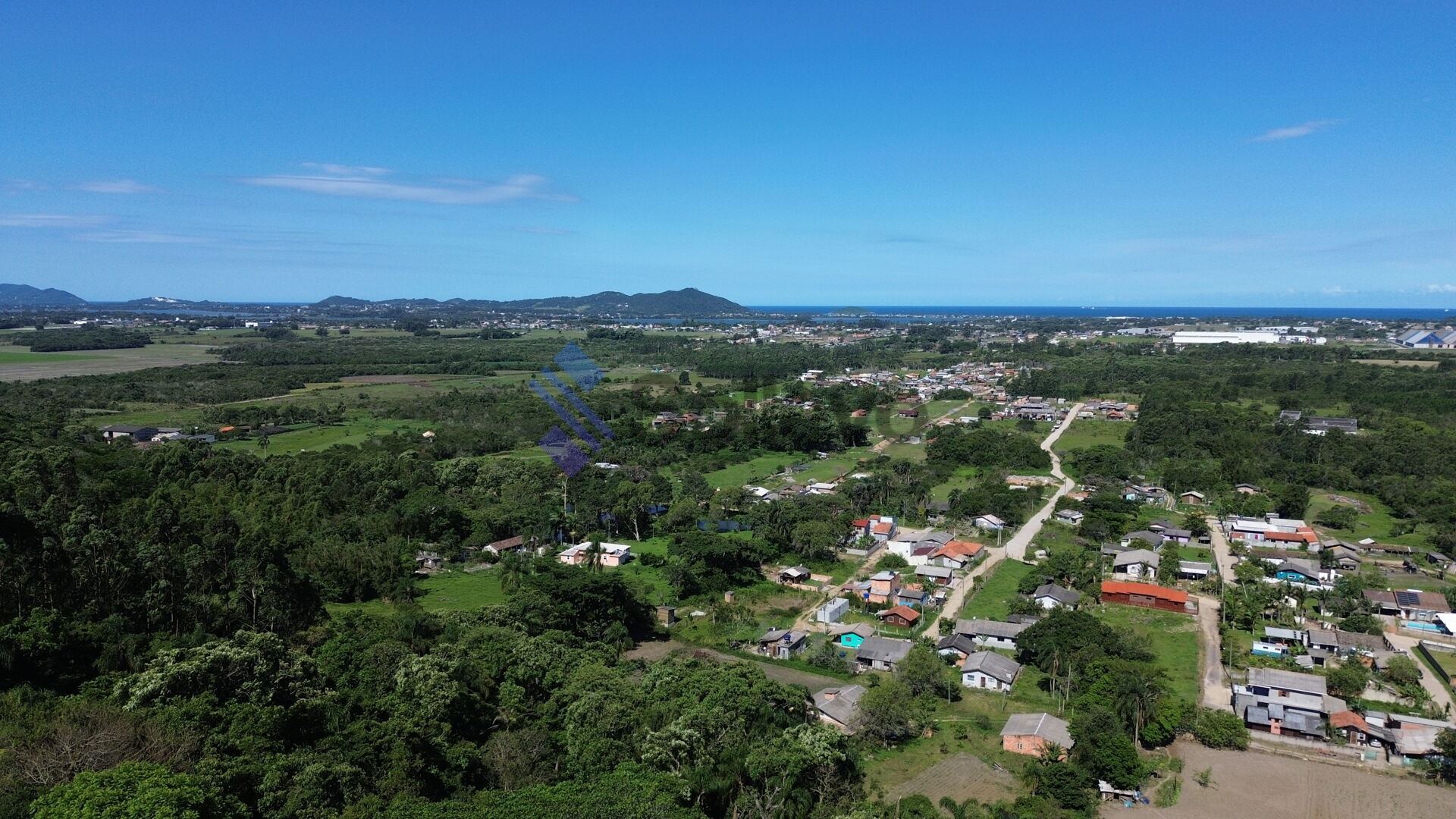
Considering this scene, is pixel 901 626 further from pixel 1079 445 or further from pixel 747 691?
pixel 1079 445

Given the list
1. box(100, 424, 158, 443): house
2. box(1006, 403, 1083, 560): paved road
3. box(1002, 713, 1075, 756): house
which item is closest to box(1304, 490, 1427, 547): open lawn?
box(1006, 403, 1083, 560): paved road

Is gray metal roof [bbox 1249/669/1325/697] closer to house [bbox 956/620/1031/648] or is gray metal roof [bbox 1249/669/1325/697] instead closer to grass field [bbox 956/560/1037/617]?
house [bbox 956/620/1031/648]

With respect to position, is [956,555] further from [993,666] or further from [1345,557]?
[1345,557]

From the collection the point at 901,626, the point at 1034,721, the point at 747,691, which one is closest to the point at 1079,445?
the point at 901,626

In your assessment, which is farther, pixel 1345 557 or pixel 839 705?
pixel 1345 557

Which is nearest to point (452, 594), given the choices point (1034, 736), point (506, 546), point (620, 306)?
point (506, 546)

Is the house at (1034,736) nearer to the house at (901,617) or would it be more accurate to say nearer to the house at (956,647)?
the house at (956,647)

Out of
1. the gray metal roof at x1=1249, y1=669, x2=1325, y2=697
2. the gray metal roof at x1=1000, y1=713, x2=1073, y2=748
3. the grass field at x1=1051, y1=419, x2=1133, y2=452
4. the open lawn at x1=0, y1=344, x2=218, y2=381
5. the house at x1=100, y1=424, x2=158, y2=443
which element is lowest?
the gray metal roof at x1=1000, y1=713, x2=1073, y2=748
